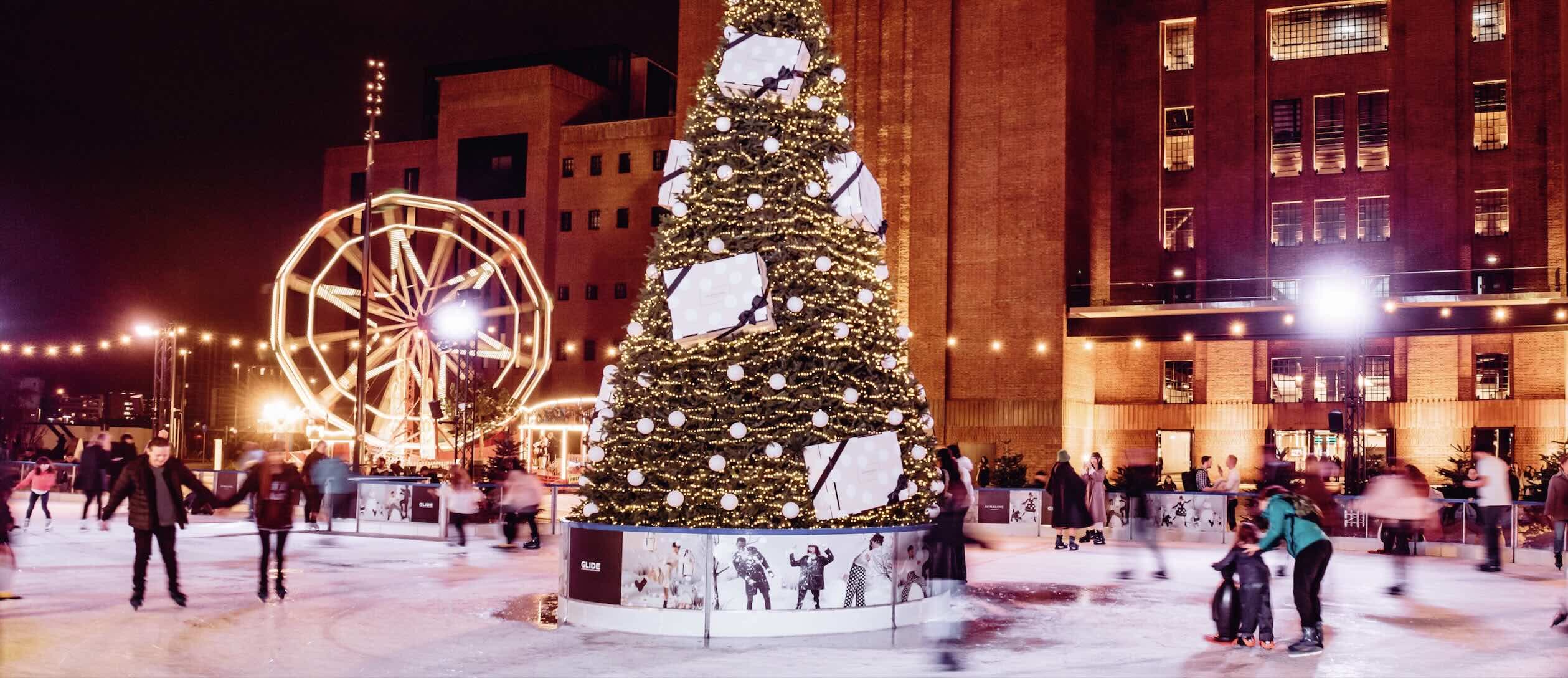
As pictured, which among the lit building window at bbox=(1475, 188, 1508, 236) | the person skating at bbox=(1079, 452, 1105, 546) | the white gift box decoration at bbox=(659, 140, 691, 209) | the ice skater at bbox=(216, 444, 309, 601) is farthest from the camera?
the lit building window at bbox=(1475, 188, 1508, 236)

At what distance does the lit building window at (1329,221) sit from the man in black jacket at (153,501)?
37.3 m

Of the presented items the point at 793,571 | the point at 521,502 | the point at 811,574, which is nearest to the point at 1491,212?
the point at 521,502

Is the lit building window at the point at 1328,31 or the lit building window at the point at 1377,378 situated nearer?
the lit building window at the point at 1377,378

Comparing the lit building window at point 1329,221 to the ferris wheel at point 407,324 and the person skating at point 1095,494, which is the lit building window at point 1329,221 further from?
the ferris wheel at point 407,324

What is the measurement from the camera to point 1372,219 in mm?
41531

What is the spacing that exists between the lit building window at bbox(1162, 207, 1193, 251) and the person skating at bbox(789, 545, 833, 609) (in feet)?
114

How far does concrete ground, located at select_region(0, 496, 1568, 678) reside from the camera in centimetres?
1011

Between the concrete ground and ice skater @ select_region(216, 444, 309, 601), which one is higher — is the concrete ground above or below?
below

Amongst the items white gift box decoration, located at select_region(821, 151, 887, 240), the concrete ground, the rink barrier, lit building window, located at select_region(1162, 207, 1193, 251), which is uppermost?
lit building window, located at select_region(1162, 207, 1193, 251)

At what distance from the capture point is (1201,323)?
39.3m

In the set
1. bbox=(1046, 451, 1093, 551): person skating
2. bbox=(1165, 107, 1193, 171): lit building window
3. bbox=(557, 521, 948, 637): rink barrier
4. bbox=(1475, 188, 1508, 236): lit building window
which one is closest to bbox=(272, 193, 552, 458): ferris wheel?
bbox=(1046, 451, 1093, 551): person skating

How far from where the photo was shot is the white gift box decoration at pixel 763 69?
1291 cm

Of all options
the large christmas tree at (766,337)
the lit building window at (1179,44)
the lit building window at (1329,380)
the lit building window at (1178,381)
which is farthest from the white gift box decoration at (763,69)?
the lit building window at (1179,44)

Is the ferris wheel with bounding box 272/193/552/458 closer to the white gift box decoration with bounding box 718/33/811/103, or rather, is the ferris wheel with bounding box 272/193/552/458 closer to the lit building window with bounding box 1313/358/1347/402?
the white gift box decoration with bounding box 718/33/811/103
